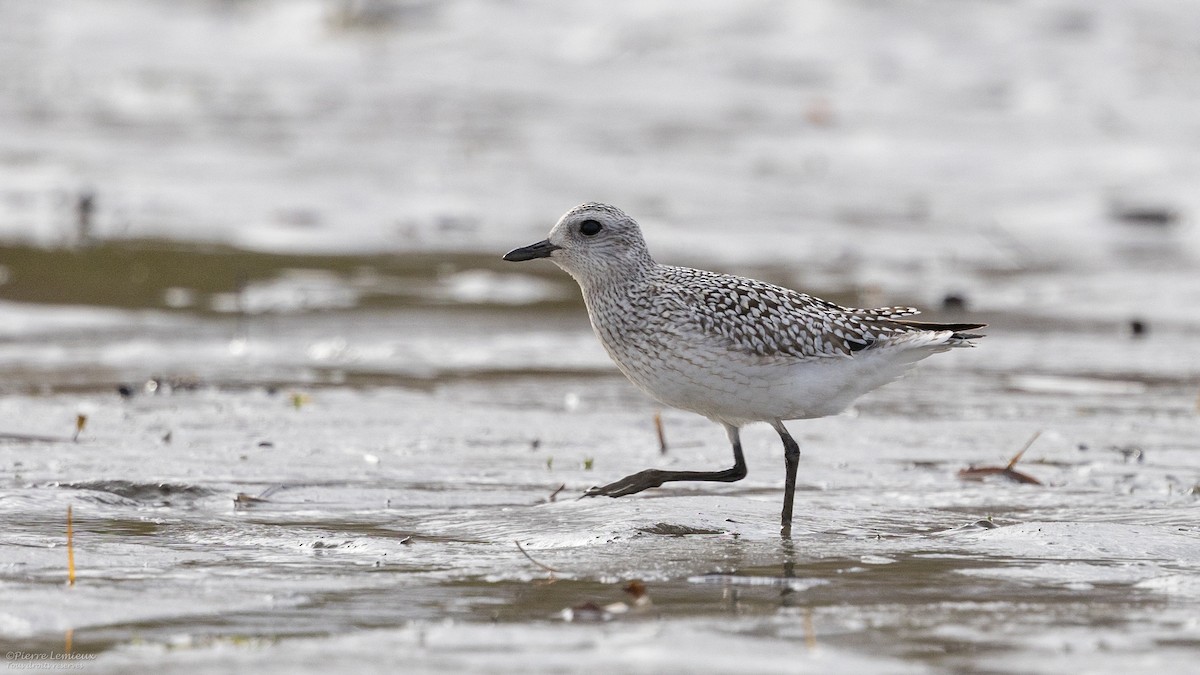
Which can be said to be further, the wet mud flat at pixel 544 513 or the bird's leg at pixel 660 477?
the bird's leg at pixel 660 477

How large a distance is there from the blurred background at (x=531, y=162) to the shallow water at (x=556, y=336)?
0.22 ft

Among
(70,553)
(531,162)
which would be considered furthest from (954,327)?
(531,162)

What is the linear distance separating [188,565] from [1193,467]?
4.17 meters

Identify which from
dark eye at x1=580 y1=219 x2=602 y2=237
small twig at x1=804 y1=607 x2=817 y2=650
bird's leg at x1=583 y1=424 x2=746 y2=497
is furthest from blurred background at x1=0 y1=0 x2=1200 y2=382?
small twig at x1=804 y1=607 x2=817 y2=650

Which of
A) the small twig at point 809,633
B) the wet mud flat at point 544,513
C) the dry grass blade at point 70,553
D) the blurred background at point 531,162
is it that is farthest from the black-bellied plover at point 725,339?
the blurred background at point 531,162

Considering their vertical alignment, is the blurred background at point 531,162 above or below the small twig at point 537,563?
above

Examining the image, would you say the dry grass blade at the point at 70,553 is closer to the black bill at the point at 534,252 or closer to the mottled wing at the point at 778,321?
the black bill at the point at 534,252

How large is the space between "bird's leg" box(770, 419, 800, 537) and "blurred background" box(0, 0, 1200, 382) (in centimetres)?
329

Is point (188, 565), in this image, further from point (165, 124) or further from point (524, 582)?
point (165, 124)

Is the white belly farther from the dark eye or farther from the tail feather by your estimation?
the dark eye

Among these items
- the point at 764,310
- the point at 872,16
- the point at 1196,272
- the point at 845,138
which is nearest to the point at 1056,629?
the point at 764,310

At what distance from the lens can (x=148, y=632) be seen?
13.6 feet

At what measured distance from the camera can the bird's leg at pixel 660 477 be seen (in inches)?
238

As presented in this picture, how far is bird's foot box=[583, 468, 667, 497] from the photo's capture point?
6039mm
